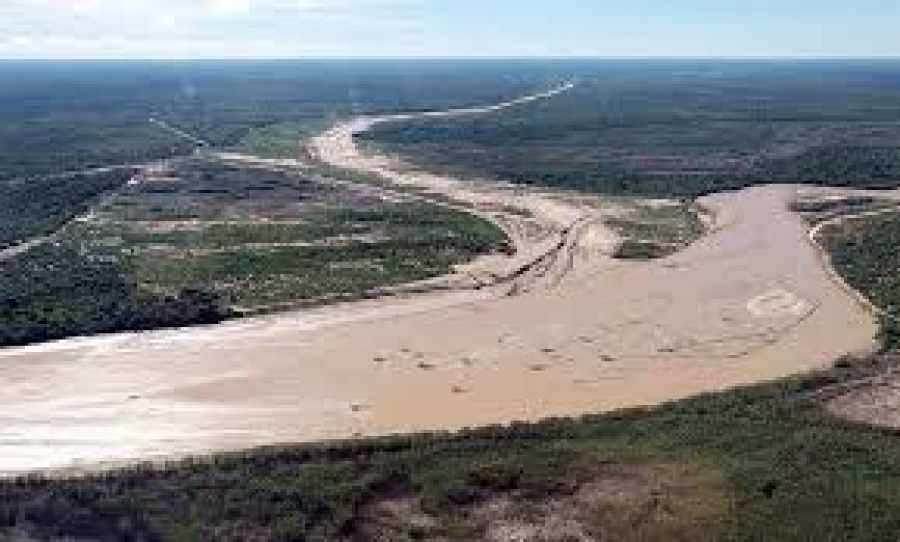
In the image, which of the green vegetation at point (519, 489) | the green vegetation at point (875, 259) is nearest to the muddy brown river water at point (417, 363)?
the green vegetation at point (875, 259)

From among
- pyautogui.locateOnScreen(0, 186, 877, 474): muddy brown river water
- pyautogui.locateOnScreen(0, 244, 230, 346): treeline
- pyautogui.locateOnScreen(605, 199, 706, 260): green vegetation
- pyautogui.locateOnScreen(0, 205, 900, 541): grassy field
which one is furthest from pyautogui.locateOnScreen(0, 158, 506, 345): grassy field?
pyautogui.locateOnScreen(0, 205, 900, 541): grassy field

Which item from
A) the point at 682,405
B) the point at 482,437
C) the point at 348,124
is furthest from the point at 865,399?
the point at 348,124

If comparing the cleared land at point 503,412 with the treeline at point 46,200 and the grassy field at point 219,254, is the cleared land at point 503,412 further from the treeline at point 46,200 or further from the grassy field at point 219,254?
the treeline at point 46,200

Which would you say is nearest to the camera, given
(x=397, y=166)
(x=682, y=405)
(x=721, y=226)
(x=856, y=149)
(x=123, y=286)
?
(x=682, y=405)

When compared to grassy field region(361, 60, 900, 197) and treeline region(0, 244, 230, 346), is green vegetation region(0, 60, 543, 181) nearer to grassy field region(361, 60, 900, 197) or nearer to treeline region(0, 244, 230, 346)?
grassy field region(361, 60, 900, 197)

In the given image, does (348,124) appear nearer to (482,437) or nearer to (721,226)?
(721,226)

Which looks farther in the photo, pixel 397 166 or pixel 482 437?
pixel 397 166
